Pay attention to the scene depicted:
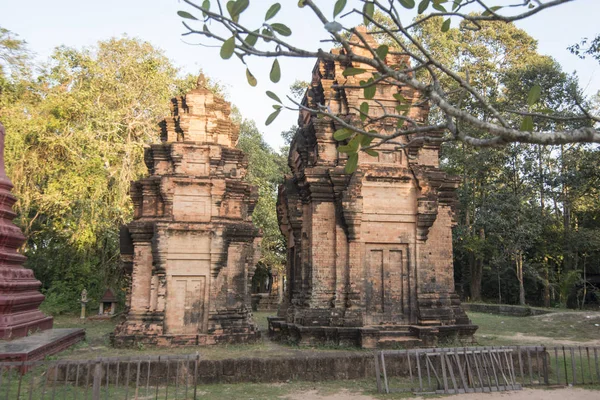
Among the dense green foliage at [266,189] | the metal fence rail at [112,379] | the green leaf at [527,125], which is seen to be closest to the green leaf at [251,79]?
the green leaf at [527,125]

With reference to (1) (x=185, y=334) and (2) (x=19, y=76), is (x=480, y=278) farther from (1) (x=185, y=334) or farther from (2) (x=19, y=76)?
(2) (x=19, y=76)

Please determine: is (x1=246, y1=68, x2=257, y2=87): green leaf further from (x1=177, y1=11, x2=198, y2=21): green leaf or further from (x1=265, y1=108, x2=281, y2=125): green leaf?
(x1=177, y1=11, x2=198, y2=21): green leaf

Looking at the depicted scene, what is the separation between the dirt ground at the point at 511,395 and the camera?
822 cm

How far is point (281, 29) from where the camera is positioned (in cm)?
365

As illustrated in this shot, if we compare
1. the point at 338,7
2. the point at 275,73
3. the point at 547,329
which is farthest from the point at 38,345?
the point at 547,329

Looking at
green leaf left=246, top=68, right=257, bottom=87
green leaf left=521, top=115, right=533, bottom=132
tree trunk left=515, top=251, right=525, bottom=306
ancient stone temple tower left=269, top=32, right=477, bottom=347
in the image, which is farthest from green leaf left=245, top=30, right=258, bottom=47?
tree trunk left=515, top=251, right=525, bottom=306

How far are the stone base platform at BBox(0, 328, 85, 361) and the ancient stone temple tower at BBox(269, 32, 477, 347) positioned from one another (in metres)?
5.04

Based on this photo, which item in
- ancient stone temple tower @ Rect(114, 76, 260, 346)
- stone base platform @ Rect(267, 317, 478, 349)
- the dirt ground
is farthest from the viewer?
ancient stone temple tower @ Rect(114, 76, 260, 346)

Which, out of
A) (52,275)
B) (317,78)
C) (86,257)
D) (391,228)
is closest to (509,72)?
(317,78)

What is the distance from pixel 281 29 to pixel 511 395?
7.63m

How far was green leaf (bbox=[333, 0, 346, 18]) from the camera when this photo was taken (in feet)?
11.5

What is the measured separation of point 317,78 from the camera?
13906mm

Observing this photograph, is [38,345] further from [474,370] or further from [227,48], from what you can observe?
[227,48]

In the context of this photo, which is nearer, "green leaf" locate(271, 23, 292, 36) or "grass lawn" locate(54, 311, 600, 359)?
"green leaf" locate(271, 23, 292, 36)
